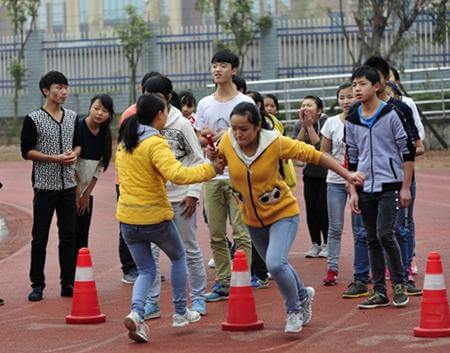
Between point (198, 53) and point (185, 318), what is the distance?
2899cm

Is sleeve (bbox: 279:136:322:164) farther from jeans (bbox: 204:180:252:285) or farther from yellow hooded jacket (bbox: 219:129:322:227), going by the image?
jeans (bbox: 204:180:252:285)

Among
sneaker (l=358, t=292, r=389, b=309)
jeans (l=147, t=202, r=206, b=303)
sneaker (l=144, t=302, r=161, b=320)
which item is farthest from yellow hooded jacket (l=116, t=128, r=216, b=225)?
sneaker (l=358, t=292, r=389, b=309)

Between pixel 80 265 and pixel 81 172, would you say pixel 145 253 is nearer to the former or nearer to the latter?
pixel 80 265

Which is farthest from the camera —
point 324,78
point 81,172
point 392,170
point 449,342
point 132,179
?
point 324,78

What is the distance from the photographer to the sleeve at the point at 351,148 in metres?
10.5

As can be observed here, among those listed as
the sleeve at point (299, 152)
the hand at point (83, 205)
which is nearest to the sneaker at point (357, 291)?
the sleeve at point (299, 152)

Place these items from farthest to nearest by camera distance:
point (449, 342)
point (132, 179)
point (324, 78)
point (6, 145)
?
1. point (6, 145)
2. point (324, 78)
3. point (132, 179)
4. point (449, 342)

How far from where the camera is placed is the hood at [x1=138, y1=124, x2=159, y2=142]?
31.4ft

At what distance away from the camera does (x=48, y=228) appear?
1196cm

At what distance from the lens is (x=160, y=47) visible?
128ft

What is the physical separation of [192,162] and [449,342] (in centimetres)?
292

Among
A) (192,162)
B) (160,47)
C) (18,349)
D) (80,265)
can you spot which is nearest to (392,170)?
(192,162)

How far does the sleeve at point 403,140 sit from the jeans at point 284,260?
1.24 metres

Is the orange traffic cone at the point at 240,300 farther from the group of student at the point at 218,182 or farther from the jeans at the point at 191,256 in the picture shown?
the jeans at the point at 191,256
